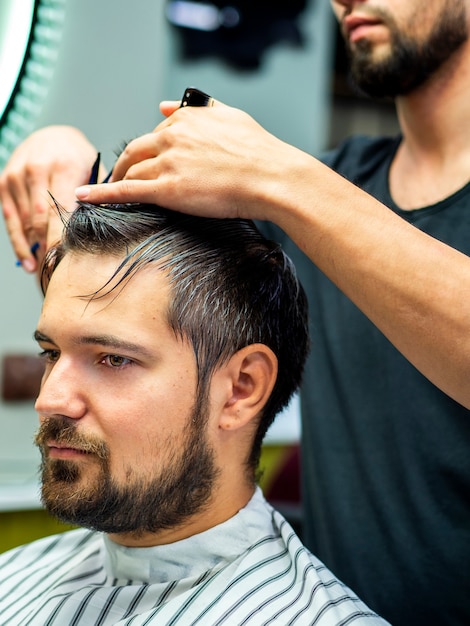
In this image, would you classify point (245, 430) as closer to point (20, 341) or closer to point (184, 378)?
point (184, 378)

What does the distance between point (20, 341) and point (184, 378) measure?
1271 mm

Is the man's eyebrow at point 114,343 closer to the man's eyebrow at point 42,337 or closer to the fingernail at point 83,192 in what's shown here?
→ the man's eyebrow at point 42,337

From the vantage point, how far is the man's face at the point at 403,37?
158cm

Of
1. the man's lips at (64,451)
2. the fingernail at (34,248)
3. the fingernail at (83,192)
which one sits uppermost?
the fingernail at (83,192)

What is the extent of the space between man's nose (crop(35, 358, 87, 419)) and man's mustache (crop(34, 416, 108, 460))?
2 cm

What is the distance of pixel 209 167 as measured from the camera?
1.19m

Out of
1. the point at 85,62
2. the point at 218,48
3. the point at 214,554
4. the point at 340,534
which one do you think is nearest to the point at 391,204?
the point at 340,534

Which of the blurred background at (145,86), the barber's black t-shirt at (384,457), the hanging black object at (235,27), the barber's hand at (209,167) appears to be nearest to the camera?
the barber's hand at (209,167)

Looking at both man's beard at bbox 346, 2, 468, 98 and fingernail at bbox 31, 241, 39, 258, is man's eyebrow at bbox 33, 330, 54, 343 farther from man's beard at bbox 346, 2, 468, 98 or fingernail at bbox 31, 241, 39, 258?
man's beard at bbox 346, 2, 468, 98

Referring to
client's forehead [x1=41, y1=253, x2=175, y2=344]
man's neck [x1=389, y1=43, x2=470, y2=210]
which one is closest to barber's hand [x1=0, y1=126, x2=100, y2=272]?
client's forehead [x1=41, y1=253, x2=175, y2=344]

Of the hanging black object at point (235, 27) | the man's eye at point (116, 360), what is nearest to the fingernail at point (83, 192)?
the man's eye at point (116, 360)

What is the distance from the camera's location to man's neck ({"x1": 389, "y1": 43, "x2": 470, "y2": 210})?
5.40 ft

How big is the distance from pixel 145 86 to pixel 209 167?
146 cm

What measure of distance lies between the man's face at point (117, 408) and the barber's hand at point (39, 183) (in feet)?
1.21
